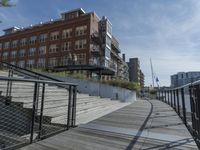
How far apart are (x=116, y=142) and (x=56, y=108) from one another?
3906 millimetres

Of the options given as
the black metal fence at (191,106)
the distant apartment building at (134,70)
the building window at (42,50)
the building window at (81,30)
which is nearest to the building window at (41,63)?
the building window at (42,50)

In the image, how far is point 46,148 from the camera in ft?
11.8

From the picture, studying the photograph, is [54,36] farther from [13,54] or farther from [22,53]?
[13,54]

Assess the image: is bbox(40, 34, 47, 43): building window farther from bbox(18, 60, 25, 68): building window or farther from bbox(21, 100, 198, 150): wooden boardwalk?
bbox(21, 100, 198, 150): wooden boardwalk

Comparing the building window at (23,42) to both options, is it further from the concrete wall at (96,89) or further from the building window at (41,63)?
the concrete wall at (96,89)

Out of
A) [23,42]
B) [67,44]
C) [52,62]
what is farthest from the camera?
[23,42]

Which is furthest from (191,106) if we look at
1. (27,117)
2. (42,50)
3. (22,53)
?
(22,53)

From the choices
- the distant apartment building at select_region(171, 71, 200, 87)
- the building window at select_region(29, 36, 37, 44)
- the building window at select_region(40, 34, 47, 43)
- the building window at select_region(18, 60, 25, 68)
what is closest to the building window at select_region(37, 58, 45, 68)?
the building window at select_region(40, 34, 47, 43)

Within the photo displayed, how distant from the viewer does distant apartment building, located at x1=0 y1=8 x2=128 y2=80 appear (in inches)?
1410

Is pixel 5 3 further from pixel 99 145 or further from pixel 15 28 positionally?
pixel 15 28

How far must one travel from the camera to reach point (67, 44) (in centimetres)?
3906

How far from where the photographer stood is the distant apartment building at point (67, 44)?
3581 centimetres

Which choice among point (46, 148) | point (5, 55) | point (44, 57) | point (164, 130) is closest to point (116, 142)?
point (46, 148)

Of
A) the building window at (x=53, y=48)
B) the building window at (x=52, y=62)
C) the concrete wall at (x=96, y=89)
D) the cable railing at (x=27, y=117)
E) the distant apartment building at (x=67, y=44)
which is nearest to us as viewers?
the cable railing at (x=27, y=117)
